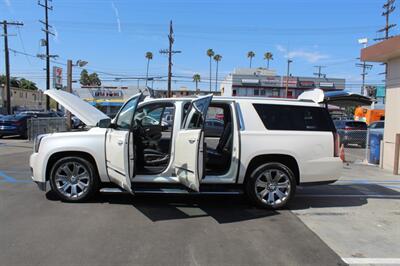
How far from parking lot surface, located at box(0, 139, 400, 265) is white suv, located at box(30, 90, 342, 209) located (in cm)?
37

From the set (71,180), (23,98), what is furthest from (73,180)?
(23,98)

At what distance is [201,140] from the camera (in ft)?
18.9

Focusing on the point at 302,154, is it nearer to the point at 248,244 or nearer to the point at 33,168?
the point at 248,244

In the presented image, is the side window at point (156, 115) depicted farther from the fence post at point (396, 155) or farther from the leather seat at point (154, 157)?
the fence post at point (396, 155)

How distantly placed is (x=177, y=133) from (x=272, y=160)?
1.75 metres

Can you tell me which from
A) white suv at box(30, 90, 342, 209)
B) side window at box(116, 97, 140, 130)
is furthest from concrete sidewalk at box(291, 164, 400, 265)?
side window at box(116, 97, 140, 130)

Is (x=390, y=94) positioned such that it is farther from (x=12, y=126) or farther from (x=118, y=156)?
(x=12, y=126)

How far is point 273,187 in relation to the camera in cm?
679

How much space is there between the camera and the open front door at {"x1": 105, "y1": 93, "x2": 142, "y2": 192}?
5891mm

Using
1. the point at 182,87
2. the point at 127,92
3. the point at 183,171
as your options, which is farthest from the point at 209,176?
the point at 182,87

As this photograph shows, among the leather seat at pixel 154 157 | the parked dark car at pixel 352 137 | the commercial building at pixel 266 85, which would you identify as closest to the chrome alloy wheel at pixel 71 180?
the leather seat at pixel 154 157

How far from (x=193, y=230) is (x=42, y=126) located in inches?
710

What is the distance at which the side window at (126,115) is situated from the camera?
20.0ft

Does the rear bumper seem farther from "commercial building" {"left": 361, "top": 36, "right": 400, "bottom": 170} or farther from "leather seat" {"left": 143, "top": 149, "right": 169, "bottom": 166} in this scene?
"commercial building" {"left": 361, "top": 36, "right": 400, "bottom": 170}
